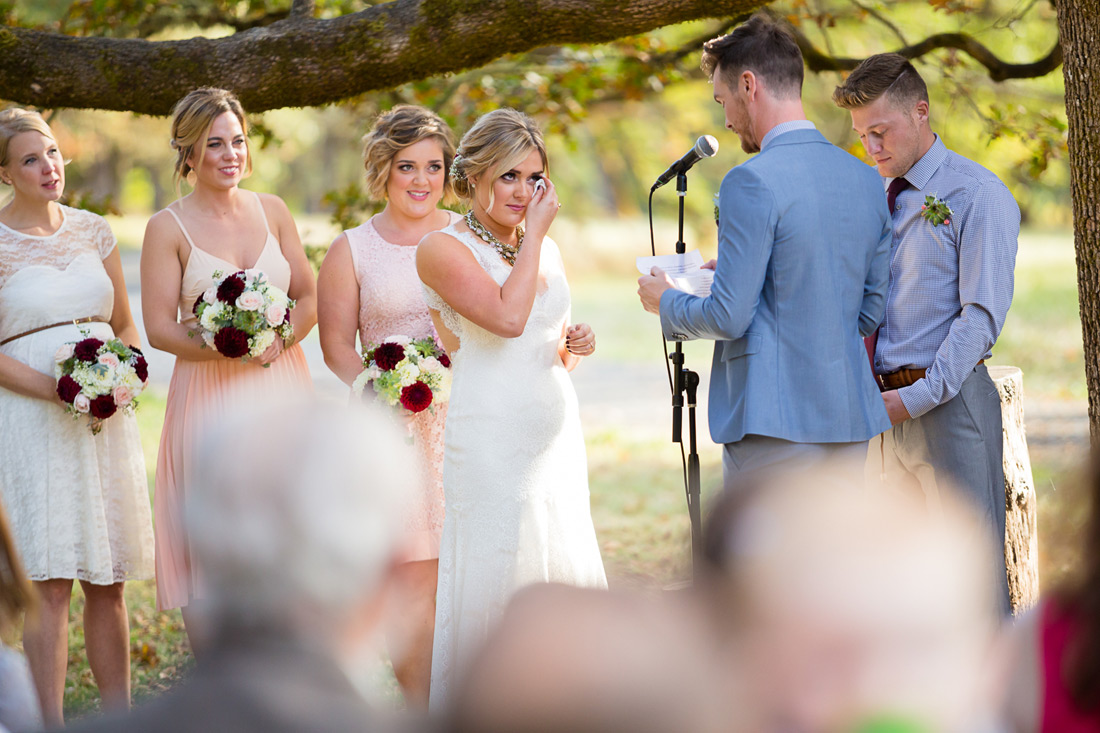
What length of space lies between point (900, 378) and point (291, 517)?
311 cm

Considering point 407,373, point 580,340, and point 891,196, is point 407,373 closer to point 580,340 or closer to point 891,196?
point 580,340

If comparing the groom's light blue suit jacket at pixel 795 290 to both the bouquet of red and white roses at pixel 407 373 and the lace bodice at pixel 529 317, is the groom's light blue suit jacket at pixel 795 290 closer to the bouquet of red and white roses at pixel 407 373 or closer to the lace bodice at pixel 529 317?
the lace bodice at pixel 529 317

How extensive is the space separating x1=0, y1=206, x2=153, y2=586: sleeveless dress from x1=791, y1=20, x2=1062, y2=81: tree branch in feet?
14.9

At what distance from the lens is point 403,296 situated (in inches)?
176

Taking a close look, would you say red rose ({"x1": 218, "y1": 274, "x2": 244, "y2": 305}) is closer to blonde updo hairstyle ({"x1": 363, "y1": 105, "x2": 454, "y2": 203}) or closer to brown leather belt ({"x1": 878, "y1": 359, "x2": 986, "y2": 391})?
blonde updo hairstyle ({"x1": 363, "y1": 105, "x2": 454, "y2": 203})

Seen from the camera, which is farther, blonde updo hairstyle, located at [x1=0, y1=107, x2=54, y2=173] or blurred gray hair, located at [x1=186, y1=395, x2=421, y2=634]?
blonde updo hairstyle, located at [x1=0, y1=107, x2=54, y2=173]

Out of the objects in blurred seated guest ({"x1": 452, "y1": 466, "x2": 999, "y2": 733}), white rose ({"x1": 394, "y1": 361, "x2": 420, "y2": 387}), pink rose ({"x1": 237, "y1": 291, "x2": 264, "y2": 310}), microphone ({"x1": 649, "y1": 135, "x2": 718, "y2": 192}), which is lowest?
blurred seated guest ({"x1": 452, "y1": 466, "x2": 999, "y2": 733})

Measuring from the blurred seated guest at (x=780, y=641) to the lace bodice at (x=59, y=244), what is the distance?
3.83m

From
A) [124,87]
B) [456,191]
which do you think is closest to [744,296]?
[456,191]

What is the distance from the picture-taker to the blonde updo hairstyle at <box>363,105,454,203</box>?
4.55 m

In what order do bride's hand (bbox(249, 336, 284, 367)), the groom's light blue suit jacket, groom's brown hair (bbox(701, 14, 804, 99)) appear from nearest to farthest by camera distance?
the groom's light blue suit jacket → groom's brown hair (bbox(701, 14, 804, 99)) → bride's hand (bbox(249, 336, 284, 367))

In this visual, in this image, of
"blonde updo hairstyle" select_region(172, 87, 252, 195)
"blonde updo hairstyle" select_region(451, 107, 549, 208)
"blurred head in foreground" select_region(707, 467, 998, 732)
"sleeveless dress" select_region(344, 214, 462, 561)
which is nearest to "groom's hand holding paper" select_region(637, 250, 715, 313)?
"blonde updo hairstyle" select_region(451, 107, 549, 208)

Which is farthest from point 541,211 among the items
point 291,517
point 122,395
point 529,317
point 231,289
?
point 291,517

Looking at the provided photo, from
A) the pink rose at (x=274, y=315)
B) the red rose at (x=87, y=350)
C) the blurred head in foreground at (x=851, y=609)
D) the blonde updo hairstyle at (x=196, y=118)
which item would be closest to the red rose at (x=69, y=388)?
the red rose at (x=87, y=350)
